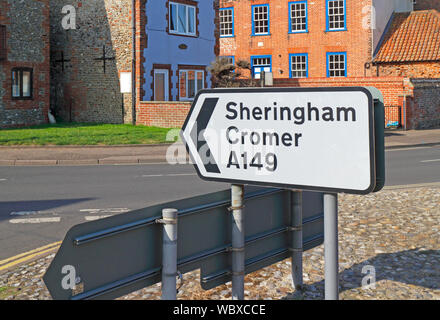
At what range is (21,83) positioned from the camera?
2859 centimetres

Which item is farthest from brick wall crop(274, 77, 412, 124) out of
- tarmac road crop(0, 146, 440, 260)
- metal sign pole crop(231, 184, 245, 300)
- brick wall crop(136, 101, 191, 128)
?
metal sign pole crop(231, 184, 245, 300)

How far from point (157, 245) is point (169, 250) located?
9cm

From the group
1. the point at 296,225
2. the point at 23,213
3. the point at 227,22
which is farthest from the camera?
the point at 227,22

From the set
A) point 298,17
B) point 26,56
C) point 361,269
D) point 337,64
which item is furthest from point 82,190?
point 298,17

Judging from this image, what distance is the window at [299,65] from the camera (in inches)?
1544

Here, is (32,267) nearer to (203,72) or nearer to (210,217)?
(210,217)

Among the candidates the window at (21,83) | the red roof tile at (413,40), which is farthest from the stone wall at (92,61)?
the red roof tile at (413,40)

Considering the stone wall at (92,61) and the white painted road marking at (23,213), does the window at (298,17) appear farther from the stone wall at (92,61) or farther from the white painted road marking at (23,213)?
the white painted road marking at (23,213)

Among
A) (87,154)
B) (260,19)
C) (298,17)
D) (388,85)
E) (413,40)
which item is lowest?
(87,154)

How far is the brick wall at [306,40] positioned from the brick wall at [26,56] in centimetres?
1468

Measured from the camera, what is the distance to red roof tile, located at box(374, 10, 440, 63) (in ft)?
116

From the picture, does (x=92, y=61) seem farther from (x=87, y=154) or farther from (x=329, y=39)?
(x=329, y=39)

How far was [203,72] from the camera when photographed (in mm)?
33062
